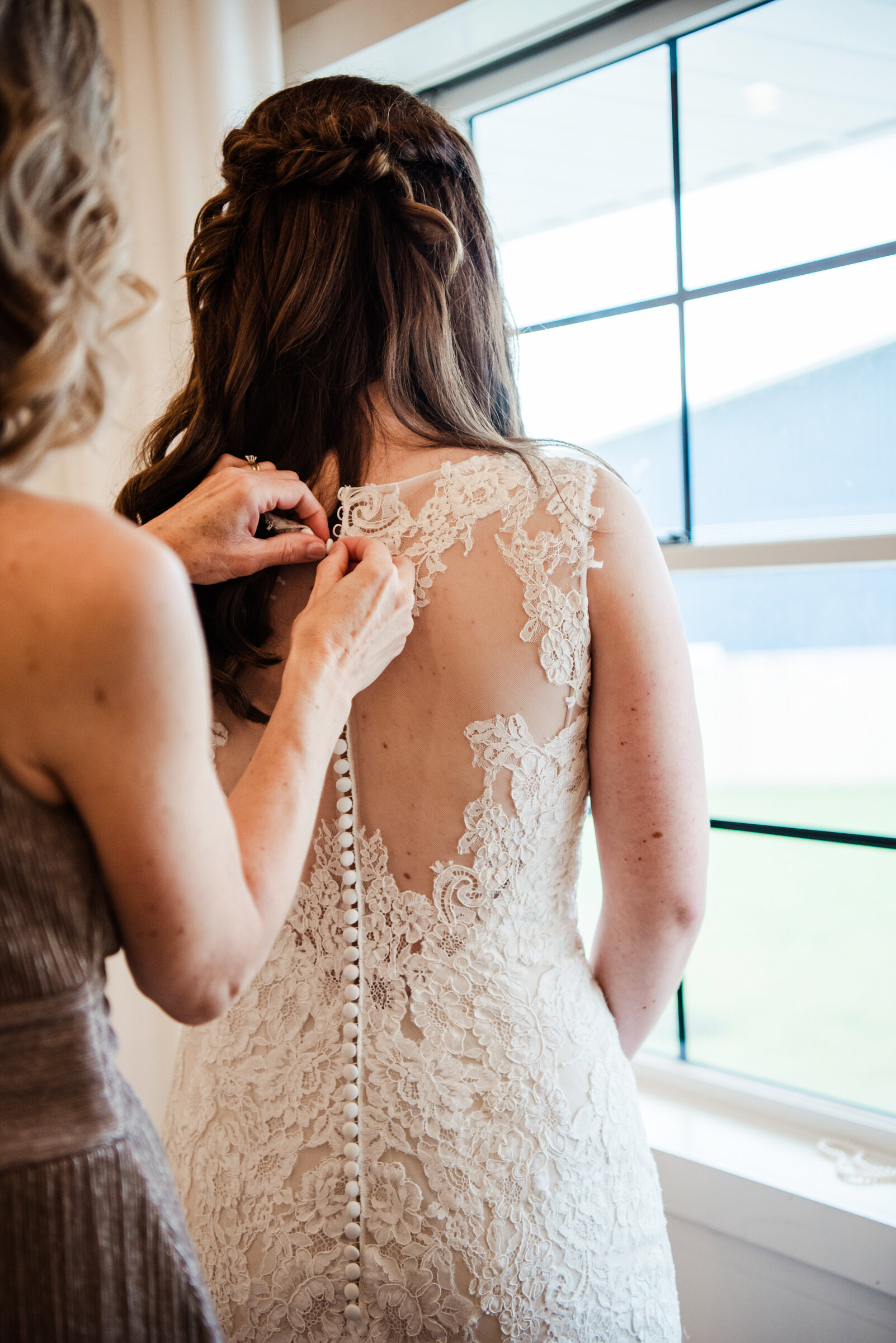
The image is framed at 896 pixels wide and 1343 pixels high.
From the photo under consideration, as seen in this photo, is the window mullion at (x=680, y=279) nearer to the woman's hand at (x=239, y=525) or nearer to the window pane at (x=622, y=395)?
the window pane at (x=622, y=395)

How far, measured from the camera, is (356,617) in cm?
80

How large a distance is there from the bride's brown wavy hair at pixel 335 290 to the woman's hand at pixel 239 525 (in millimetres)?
42

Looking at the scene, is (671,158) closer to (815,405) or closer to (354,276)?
(815,405)

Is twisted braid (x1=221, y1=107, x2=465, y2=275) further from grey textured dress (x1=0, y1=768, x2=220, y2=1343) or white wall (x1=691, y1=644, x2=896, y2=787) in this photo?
white wall (x1=691, y1=644, x2=896, y2=787)

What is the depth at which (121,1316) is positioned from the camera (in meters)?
0.58

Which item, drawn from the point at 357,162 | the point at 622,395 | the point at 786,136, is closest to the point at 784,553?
the point at 622,395

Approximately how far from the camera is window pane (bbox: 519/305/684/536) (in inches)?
60.9

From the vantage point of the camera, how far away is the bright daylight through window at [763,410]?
1.35m

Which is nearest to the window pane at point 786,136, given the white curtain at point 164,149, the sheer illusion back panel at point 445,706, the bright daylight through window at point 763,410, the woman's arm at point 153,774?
the bright daylight through window at point 763,410

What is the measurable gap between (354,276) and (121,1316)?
0.88 metres

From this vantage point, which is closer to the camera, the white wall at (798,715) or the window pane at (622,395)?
the white wall at (798,715)

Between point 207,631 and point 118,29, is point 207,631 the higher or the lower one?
the lower one

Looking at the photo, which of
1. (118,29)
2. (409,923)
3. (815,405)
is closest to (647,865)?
(409,923)

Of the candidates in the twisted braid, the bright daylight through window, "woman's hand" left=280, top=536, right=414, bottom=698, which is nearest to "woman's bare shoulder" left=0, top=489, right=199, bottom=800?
"woman's hand" left=280, top=536, right=414, bottom=698
